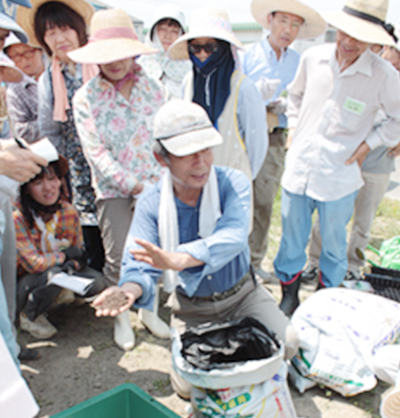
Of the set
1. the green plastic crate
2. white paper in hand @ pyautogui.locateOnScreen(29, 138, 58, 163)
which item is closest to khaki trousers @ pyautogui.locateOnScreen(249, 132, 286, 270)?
white paper in hand @ pyautogui.locateOnScreen(29, 138, 58, 163)

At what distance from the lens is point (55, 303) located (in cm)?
289

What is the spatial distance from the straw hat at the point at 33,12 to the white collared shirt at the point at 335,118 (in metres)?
1.67

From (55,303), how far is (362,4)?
2.93 meters

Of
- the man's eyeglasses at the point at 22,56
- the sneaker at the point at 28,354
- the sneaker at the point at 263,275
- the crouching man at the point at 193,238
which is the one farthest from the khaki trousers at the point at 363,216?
the man's eyeglasses at the point at 22,56

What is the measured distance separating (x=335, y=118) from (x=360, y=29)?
567 millimetres

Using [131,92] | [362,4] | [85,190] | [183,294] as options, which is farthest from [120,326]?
[362,4]

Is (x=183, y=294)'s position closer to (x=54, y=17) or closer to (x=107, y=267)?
(x=107, y=267)

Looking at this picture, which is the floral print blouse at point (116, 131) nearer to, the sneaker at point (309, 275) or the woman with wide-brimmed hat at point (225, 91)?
the woman with wide-brimmed hat at point (225, 91)

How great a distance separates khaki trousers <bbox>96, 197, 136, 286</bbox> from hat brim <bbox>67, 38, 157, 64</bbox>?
3.07ft

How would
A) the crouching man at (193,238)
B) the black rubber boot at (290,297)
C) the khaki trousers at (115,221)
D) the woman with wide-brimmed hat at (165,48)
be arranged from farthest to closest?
the woman with wide-brimmed hat at (165,48), the black rubber boot at (290,297), the khaki trousers at (115,221), the crouching man at (193,238)

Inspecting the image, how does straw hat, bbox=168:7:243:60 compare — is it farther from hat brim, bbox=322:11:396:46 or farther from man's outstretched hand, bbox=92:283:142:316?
man's outstretched hand, bbox=92:283:142:316

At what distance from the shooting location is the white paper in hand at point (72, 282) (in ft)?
8.59

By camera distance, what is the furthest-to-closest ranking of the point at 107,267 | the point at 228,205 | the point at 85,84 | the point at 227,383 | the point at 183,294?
1. the point at 107,267
2. the point at 85,84
3. the point at 183,294
4. the point at 228,205
5. the point at 227,383

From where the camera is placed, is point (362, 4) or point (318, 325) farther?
point (362, 4)
